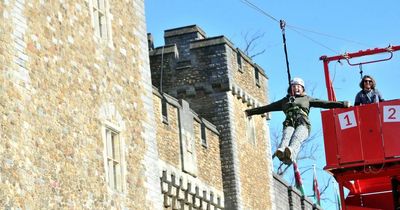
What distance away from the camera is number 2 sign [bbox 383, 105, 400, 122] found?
68.9 ft

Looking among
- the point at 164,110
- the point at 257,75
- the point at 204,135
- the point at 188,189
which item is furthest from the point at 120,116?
the point at 257,75

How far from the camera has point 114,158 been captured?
2578 centimetres

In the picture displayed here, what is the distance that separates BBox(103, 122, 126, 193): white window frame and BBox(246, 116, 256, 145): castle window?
11.4 m

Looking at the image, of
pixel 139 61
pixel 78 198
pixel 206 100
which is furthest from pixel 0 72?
pixel 206 100

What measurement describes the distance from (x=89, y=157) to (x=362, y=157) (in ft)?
18.1

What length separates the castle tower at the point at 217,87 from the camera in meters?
35.0

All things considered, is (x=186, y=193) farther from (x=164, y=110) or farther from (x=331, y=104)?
(x=331, y=104)

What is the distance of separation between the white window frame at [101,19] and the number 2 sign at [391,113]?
6807 mm

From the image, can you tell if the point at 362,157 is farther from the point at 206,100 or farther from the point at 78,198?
the point at 206,100

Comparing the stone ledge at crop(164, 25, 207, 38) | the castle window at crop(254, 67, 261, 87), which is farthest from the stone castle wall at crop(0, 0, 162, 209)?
the castle window at crop(254, 67, 261, 87)

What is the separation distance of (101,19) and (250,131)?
467 inches

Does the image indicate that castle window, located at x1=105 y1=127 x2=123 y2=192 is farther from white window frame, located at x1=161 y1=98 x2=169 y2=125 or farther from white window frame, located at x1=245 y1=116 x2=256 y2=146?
white window frame, located at x1=245 y1=116 x2=256 y2=146

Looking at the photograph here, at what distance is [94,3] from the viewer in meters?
26.1

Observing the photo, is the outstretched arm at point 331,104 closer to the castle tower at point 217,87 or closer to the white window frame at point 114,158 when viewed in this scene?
the white window frame at point 114,158
